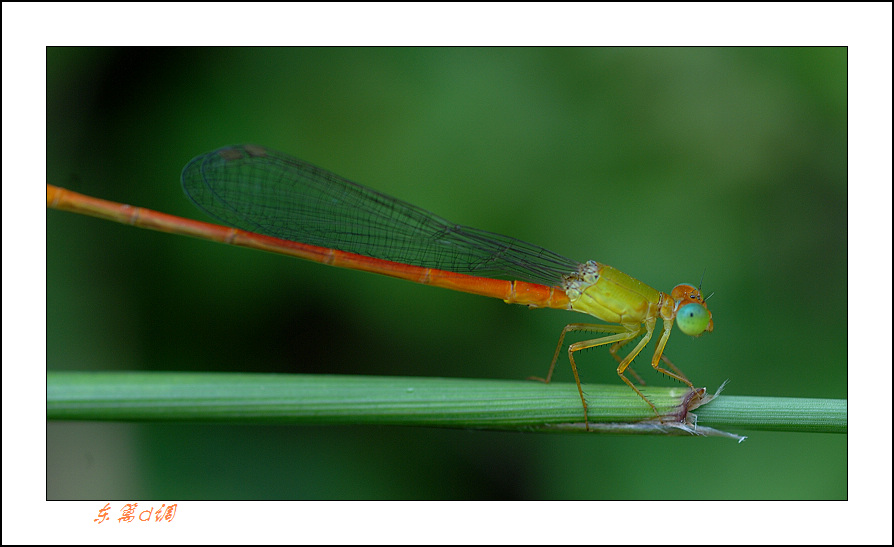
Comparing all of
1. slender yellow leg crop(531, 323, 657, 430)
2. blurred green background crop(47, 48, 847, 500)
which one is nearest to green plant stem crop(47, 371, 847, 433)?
slender yellow leg crop(531, 323, 657, 430)

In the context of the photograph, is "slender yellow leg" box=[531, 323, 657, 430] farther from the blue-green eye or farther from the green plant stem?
the green plant stem

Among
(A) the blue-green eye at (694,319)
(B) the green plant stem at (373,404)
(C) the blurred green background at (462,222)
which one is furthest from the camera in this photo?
(C) the blurred green background at (462,222)

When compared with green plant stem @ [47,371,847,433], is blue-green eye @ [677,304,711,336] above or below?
above

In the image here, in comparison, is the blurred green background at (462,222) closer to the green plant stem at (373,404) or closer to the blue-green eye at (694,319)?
the blue-green eye at (694,319)

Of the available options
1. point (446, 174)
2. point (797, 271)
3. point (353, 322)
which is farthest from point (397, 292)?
point (797, 271)

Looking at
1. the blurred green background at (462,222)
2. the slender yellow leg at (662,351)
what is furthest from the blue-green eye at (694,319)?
the blurred green background at (462,222)

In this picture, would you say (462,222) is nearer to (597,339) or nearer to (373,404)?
(597,339)
